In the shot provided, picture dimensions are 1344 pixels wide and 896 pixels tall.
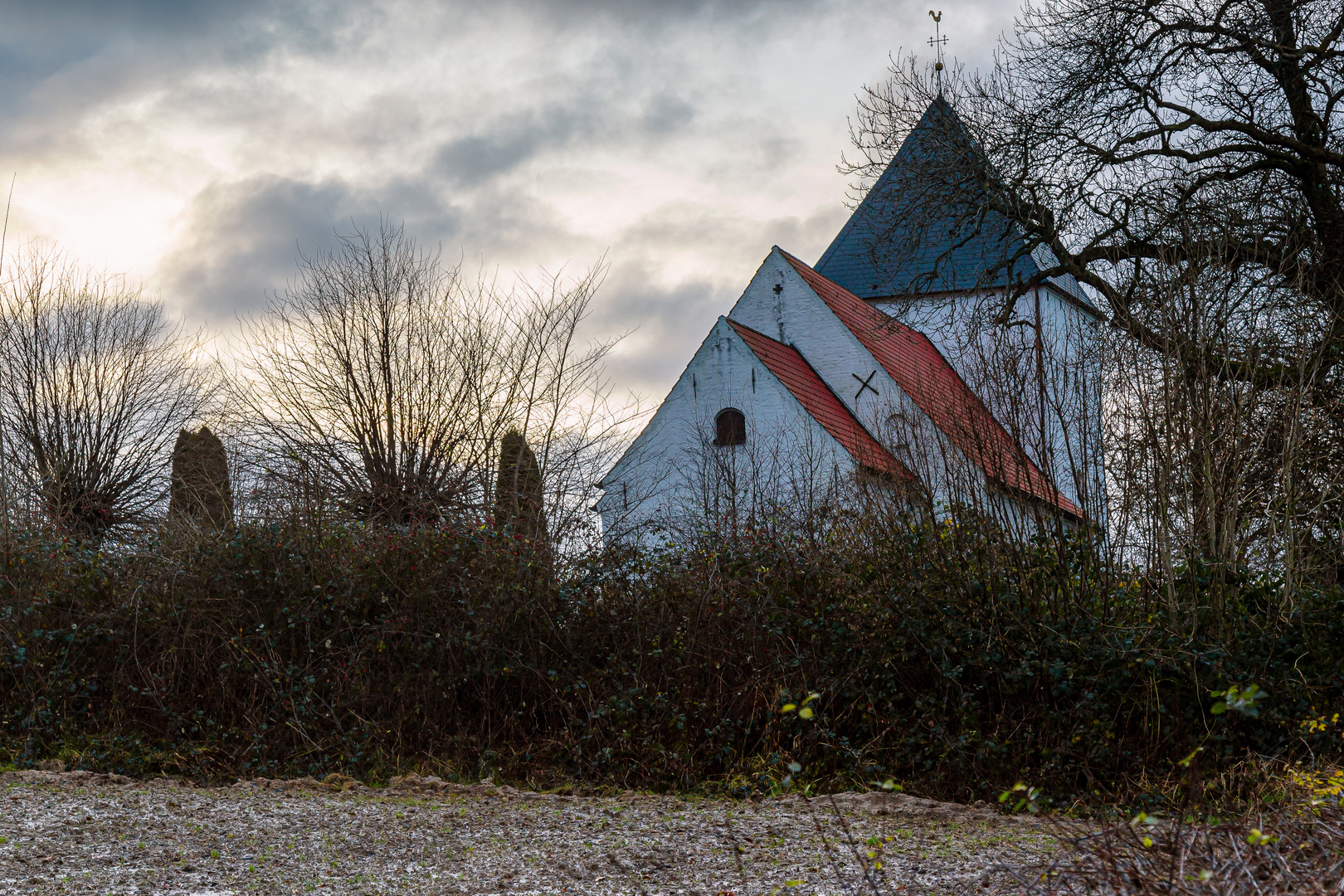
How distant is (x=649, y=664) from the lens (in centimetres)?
876

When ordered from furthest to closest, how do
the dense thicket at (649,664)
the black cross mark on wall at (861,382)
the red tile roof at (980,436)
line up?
the black cross mark on wall at (861,382), the red tile roof at (980,436), the dense thicket at (649,664)

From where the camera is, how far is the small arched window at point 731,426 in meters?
20.1

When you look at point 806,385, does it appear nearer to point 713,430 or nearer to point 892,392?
point 892,392

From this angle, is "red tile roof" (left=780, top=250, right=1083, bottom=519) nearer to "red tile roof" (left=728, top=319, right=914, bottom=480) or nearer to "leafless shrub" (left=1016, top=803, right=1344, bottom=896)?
"leafless shrub" (left=1016, top=803, right=1344, bottom=896)

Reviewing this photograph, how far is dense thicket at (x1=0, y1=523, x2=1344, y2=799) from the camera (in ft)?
25.5

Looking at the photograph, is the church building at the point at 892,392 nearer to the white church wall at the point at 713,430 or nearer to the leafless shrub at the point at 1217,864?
the white church wall at the point at 713,430

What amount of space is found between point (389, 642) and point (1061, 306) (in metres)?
23.8

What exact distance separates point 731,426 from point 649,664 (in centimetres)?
1176

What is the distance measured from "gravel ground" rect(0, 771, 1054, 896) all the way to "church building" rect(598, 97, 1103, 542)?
2527mm

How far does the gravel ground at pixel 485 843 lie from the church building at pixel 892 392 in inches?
99.5

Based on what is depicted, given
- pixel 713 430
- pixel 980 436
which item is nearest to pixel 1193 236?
pixel 980 436

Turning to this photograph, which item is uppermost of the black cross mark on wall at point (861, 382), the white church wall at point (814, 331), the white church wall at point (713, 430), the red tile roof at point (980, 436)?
the white church wall at point (814, 331)

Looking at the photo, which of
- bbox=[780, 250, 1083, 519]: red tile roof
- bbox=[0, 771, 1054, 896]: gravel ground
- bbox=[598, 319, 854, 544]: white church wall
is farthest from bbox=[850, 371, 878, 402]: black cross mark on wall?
bbox=[0, 771, 1054, 896]: gravel ground

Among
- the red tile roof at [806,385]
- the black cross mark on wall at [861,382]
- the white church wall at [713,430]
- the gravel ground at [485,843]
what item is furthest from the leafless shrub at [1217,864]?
the black cross mark on wall at [861,382]
